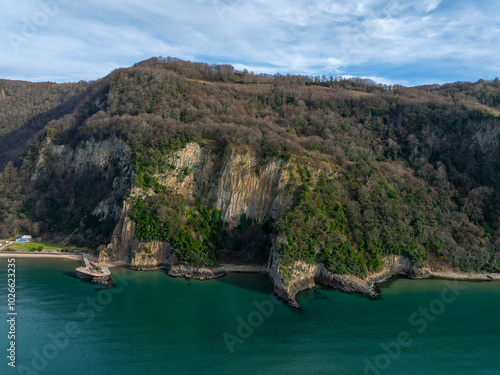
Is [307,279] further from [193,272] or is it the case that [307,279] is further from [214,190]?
[214,190]

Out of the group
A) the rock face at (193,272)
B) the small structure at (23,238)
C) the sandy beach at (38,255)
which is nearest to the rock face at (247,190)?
the rock face at (193,272)

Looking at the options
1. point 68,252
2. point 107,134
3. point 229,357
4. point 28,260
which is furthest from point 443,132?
point 28,260

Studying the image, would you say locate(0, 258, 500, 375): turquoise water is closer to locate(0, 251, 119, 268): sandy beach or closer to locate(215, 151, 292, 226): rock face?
locate(0, 251, 119, 268): sandy beach

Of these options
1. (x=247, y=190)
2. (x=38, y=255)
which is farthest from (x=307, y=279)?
(x=38, y=255)

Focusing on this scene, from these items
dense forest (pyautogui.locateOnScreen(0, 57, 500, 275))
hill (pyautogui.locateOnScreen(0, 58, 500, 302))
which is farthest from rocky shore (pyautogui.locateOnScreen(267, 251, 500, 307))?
dense forest (pyautogui.locateOnScreen(0, 57, 500, 275))

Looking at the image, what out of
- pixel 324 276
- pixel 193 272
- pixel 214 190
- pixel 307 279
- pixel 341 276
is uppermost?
pixel 214 190

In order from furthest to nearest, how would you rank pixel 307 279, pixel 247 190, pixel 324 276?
pixel 247 190, pixel 324 276, pixel 307 279

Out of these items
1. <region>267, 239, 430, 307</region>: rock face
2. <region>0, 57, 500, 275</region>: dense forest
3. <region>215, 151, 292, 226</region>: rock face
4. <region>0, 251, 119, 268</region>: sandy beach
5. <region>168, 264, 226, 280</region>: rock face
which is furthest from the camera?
<region>0, 251, 119, 268</region>: sandy beach
